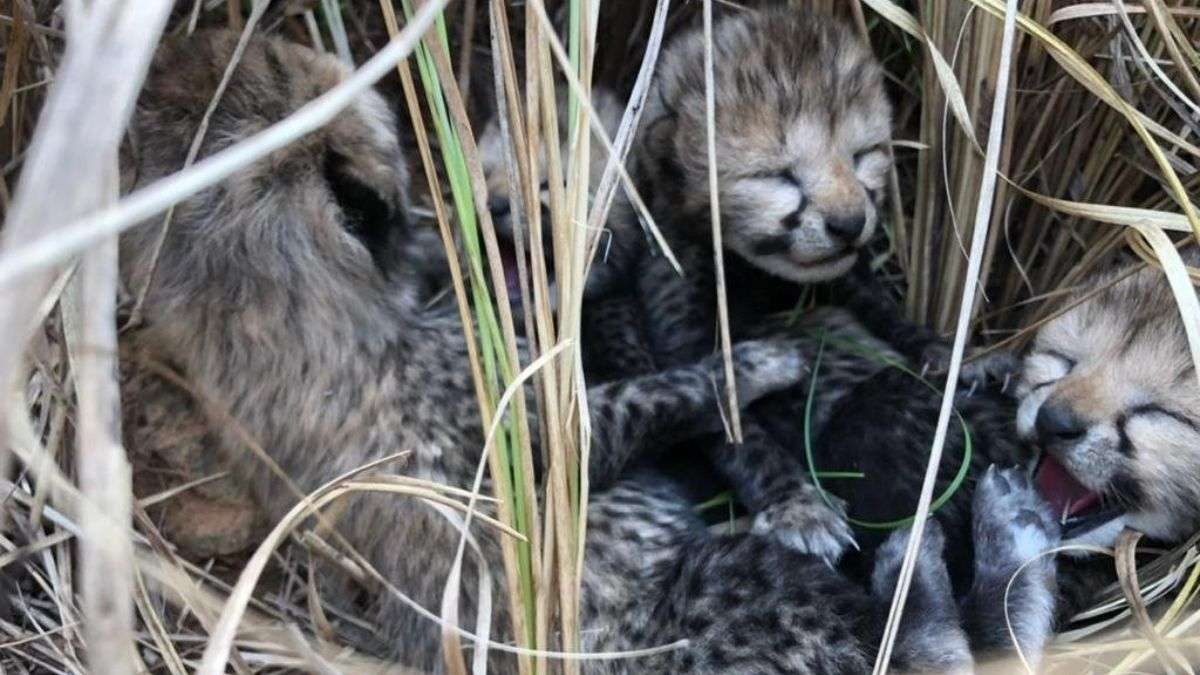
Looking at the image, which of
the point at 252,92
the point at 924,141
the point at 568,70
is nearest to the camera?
the point at 568,70

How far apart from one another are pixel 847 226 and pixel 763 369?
0.35 meters

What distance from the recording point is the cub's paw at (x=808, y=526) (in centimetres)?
217

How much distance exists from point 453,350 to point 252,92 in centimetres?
58

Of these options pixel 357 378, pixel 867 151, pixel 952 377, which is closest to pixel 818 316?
pixel 867 151

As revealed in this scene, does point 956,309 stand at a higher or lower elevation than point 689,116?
lower

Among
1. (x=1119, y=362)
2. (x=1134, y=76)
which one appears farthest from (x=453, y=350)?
(x=1134, y=76)

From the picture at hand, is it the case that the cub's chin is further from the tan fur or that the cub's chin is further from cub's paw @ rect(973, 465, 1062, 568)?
the tan fur

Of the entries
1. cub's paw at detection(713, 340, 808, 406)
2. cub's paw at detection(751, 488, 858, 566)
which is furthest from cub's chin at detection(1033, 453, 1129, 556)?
cub's paw at detection(713, 340, 808, 406)

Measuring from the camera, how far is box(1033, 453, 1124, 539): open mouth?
216cm

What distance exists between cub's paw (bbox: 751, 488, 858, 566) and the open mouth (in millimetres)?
356

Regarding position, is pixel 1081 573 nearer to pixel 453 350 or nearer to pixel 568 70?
pixel 453 350

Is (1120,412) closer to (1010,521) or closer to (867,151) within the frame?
(1010,521)

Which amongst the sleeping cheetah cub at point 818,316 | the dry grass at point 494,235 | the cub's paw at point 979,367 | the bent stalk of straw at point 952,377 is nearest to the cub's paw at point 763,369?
the sleeping cheetah cub at point 818,316

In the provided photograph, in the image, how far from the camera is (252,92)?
206 cm
